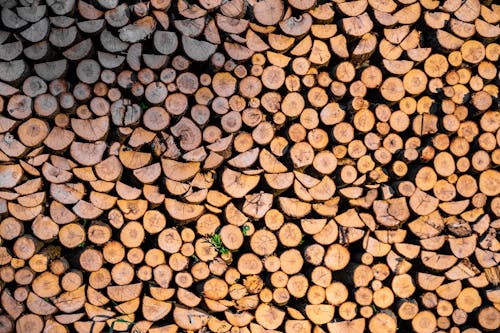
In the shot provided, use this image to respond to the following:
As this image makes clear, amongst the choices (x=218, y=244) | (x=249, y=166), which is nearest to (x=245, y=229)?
(x=218, y=244)

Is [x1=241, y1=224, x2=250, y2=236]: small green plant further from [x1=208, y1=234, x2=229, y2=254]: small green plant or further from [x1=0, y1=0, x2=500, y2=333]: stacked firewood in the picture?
[x1=208, y1=234, x2=229, y2=254]: small green plant

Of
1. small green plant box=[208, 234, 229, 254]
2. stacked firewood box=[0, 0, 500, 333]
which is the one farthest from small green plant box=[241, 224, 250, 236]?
small green plant box=[208, 234, 229, 254]

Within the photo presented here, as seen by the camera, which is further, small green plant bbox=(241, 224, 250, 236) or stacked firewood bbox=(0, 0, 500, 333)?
small green plant bbox=(241, 224, 250, 236)

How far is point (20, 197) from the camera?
2.93 m

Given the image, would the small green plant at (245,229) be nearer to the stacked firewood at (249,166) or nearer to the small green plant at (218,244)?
the stacked firewood at (249,166)

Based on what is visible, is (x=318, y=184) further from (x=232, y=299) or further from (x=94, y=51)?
(x=94, y=51)

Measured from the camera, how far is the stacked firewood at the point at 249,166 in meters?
2.96

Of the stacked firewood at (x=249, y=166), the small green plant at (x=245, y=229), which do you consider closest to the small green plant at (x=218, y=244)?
the stacked firewood at (x=249, y=166)

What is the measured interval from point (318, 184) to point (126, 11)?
1.50 metres

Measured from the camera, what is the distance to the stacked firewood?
2.96 m

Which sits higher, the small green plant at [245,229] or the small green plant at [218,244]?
the small green plant at [245,229]

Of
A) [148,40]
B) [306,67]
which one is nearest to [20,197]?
[148,40]

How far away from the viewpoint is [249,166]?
→ 3074 millimetres

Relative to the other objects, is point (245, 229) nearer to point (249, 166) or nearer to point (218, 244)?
point (218, 244)
